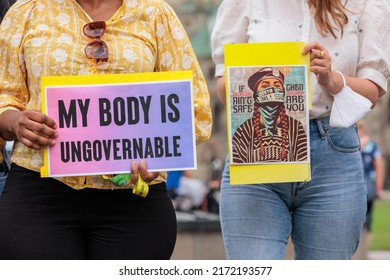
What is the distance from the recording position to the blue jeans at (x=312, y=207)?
3.69 meters

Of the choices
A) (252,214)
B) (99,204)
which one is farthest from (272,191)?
(99,204)

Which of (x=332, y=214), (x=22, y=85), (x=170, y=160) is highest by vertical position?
(x=22, y=85)

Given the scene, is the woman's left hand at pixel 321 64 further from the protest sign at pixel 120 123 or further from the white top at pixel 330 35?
the protest sign at pixel 120 123

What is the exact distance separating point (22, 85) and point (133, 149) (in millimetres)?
430

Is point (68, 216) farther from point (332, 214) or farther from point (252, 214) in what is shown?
point (332, 214)

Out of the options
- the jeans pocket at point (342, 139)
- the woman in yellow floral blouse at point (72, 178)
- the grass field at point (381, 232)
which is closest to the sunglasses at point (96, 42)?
the woman in yellow floral blouse at point (72, 178)

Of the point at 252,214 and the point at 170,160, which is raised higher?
the point at 170,160

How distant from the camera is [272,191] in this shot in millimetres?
3701

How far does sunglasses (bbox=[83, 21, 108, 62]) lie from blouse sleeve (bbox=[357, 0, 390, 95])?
3.03 feet

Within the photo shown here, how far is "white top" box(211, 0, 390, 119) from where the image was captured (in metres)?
3.71

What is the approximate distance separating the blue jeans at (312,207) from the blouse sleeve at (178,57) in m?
Result: 0.23

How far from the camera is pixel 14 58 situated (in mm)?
3463

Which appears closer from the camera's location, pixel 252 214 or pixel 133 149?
pixel 133 149

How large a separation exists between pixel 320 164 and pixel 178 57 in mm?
621
